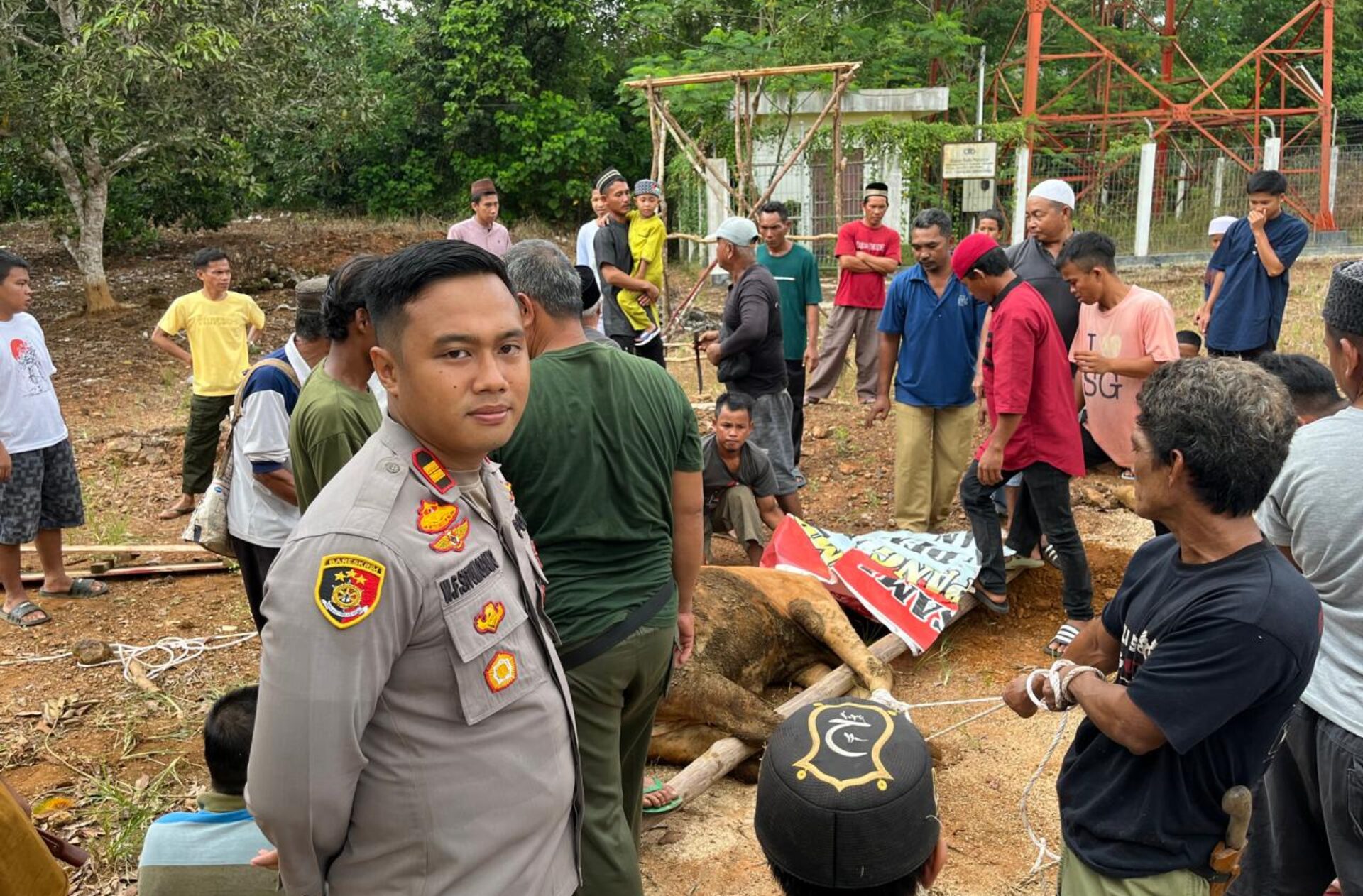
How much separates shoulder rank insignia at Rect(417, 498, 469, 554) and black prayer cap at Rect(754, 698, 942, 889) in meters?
0.63

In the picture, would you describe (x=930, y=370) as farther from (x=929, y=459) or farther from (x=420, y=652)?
(x=420, y=652)

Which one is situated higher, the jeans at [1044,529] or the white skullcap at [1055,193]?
the white skullcap at [1055,193]

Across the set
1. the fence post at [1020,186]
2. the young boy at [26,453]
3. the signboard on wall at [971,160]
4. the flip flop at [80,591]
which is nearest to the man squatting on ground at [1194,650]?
the young boy at [26,453]

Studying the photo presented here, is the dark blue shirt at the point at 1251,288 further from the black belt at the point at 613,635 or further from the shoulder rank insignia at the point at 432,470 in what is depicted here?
the shoulder rank insignia at the point at 432,470

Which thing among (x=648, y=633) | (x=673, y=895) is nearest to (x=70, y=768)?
(x=673, y=895)

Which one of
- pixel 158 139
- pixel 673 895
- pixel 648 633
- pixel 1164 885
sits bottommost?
pixel 673 895

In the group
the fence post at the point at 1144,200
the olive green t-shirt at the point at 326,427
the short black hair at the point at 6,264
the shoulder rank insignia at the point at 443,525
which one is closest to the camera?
the shoulder rank insignia at the point at 443,525

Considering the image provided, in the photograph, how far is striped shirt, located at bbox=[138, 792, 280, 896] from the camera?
99.8 inches

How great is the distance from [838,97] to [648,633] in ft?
33.8

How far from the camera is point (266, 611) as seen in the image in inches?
66.1

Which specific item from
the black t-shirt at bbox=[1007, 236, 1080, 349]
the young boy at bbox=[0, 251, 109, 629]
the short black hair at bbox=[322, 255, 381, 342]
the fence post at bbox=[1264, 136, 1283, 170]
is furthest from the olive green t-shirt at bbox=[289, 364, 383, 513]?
the fence post at bbox=[1264, 136, 1283, 170]

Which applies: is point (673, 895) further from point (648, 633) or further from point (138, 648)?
point (138, 648)

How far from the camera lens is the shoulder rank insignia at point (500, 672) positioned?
1832 mm

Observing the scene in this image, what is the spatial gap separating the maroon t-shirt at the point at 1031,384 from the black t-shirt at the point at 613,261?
349 centimetres
